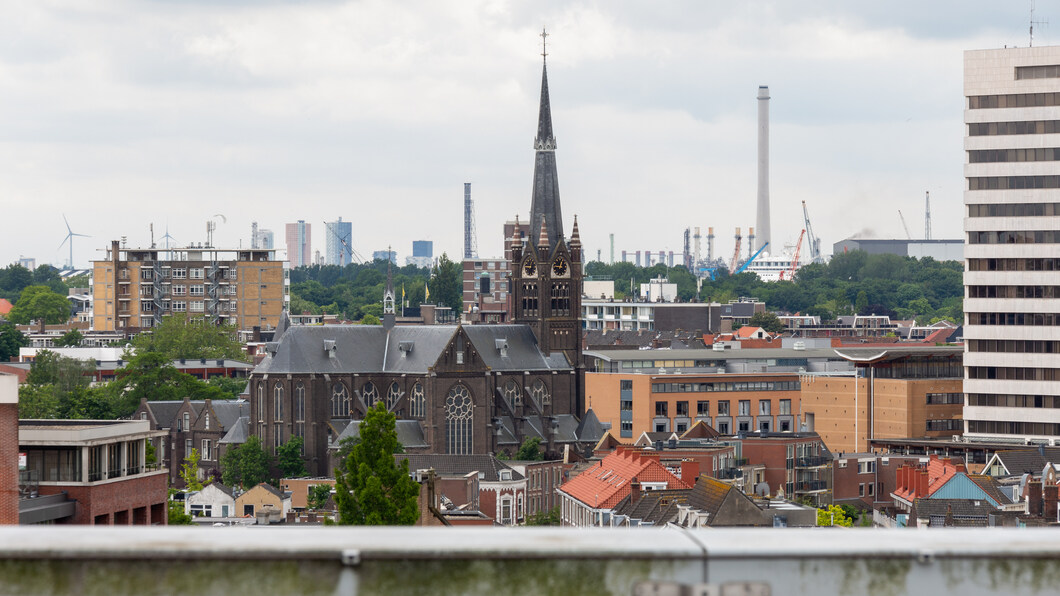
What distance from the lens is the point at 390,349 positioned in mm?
151750

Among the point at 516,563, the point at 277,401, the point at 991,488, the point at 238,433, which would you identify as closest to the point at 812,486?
the point at 991,488

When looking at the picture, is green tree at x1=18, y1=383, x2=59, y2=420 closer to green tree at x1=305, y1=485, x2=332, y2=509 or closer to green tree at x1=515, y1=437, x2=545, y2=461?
green tree at x1=305, y1=485, x2=332, y2=509

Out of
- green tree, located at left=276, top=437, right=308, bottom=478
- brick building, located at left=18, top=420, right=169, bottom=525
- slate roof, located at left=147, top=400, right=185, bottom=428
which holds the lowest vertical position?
green tree, located at left=276, top=437, right=308, bottom=478

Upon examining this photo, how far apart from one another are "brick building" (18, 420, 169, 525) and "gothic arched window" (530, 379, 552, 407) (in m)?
104

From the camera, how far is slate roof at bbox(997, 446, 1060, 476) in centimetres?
10294

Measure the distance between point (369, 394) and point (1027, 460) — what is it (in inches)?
2460

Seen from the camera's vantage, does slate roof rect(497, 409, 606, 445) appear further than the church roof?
No

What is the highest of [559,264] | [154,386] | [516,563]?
[559,264]

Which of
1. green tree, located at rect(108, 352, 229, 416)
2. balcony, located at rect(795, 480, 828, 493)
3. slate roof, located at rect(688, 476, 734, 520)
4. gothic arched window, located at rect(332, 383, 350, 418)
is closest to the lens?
slate roof, located at rect(688, 476, 734, 520)

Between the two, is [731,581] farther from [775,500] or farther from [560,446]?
[560,446]

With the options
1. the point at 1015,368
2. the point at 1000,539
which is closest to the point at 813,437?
the point at 1015,368

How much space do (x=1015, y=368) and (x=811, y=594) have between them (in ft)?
392

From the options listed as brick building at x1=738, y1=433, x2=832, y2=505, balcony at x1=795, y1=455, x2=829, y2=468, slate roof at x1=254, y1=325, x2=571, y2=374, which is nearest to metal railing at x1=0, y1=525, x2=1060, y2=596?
brick building at x1=738, y1=433, x2=832, y2=505

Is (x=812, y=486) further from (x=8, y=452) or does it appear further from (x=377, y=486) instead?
(x=8, y=452)
